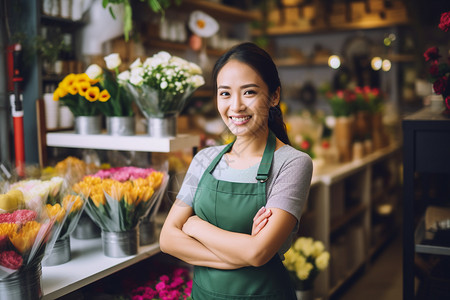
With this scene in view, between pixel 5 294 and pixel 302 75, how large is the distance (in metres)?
6.08

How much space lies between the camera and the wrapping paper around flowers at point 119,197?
1.82 meters

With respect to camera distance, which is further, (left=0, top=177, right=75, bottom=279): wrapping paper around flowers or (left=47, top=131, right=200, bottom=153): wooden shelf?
(left=47, top=131, right=200, bottom=153): wooden shelf

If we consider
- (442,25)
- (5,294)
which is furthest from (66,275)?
(442,25)

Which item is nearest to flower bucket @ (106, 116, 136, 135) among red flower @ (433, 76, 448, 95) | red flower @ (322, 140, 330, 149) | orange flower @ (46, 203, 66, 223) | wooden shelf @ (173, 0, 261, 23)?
orange flower @ (46, 203, 66, 223)

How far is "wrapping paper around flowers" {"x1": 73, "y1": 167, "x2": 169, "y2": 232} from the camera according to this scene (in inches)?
71.7

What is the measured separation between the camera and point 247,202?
1.53 metres

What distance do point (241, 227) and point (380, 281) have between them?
9.24 ft

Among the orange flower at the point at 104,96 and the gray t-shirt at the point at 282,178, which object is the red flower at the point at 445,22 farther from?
the orange flower at the point at 104,96

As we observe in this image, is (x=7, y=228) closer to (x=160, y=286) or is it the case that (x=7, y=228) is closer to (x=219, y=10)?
(x=160, y=286)

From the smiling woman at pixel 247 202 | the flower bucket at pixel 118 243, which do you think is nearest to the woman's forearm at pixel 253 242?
the smiling woman at pixel 247 202

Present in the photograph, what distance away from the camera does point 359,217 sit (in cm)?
424

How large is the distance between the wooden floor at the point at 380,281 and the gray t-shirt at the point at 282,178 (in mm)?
2257

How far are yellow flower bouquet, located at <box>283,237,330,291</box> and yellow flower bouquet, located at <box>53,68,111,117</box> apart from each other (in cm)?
134

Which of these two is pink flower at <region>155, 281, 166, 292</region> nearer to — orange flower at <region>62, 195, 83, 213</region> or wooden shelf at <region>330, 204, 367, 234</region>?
orange flower at <region>62, 195, 83, 213</region>
